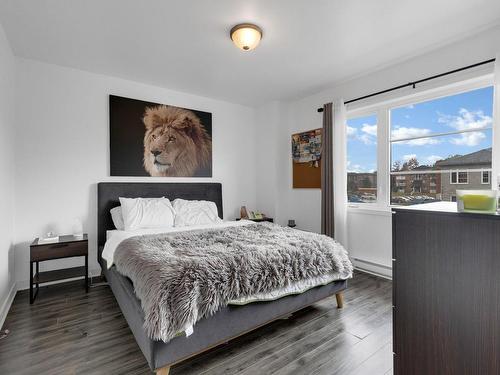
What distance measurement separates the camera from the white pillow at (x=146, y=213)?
3.07m

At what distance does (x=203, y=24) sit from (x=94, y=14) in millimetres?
884

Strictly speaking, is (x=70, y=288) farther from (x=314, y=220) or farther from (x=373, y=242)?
(x=373, y=242)

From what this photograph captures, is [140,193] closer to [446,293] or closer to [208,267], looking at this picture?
[208,267]

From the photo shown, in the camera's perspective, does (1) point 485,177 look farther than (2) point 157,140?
No

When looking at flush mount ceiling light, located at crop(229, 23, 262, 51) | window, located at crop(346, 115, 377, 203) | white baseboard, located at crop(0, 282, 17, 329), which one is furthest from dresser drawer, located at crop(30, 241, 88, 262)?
window, located at crop(346, 115, 377, 203)

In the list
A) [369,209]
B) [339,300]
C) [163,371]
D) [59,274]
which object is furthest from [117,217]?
[369,209]

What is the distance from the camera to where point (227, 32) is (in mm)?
2439

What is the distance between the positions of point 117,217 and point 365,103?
135 inches

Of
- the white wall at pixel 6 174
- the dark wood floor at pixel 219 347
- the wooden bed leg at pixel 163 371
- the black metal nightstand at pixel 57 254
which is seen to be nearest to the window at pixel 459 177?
the dark wood floor at pixel 219 347

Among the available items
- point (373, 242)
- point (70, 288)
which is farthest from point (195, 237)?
point (373, 242)

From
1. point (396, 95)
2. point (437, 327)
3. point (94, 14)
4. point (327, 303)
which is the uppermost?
point (94, 14)

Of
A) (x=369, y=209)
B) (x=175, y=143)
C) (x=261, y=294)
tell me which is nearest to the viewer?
(x=261, y=294)

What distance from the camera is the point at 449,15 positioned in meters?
2.21

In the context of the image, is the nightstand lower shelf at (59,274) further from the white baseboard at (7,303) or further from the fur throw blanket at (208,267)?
the fur throw blanket at (208,267)
